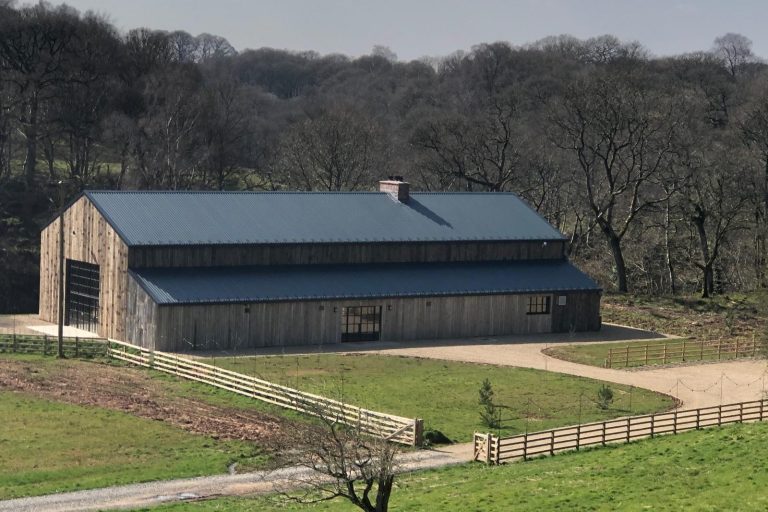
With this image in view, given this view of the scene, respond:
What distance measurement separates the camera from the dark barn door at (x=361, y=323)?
6500 cm

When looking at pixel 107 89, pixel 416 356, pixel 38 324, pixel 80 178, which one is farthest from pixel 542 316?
pixel 107 89

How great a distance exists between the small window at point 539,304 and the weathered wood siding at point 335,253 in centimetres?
368

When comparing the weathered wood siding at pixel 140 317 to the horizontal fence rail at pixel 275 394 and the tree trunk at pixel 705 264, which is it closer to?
the horizontal fence rail at pixel 275 394

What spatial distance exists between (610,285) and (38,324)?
37.0 metres

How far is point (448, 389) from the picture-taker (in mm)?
53938

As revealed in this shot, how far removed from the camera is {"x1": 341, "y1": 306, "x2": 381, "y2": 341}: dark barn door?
213 ft

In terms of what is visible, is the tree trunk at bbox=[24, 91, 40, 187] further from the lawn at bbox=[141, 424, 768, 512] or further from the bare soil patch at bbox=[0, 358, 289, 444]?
the lawn at bbox=[141, 424, 768, 512]

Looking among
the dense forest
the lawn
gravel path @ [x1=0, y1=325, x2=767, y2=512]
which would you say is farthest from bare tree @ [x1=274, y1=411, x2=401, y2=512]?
the dense forest

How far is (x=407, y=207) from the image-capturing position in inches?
2894

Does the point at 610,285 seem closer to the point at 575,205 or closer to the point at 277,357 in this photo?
the point at 575,205

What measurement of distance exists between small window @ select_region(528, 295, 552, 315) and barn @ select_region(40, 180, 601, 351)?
0.24 ft

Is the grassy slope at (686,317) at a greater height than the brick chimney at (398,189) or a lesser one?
lesser

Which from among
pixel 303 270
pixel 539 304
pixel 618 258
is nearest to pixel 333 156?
pixel 618 258

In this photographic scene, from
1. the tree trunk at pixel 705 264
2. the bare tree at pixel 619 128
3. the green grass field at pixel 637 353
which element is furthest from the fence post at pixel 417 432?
the tree trunk at pixel 705 264
